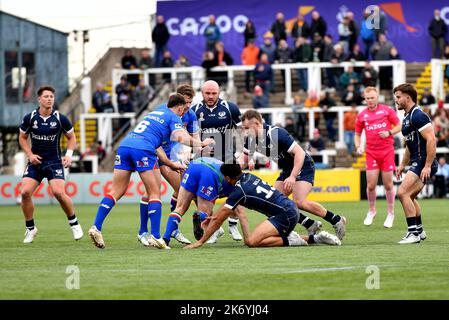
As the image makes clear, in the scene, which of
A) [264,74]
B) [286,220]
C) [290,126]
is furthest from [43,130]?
[264,74]

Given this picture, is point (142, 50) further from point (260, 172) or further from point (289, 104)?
point (260, 172)

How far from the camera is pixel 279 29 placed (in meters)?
38.7

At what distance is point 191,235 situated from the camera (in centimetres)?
1906

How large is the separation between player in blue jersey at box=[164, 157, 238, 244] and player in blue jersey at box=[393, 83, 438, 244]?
2.60 metres

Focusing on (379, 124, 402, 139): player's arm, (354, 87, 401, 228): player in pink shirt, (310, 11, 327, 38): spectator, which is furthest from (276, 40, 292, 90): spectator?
(379, 124, 402, 139): player's arm

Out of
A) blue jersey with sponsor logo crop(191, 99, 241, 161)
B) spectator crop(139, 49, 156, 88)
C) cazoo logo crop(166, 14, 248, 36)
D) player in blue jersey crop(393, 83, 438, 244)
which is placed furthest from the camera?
cazoo logo crop(166, 14, 248, 36)

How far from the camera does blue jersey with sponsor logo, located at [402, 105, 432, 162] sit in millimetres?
16156

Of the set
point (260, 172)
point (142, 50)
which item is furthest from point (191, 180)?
point (142, 50)

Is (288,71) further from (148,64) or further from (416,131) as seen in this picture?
(416,131)

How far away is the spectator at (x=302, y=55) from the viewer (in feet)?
124

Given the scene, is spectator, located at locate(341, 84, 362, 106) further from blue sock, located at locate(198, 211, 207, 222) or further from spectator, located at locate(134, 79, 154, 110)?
blue sock, located at locate(198, 211, 207, 222)

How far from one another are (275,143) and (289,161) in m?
0.66

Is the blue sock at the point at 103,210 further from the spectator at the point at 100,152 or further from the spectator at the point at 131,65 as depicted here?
the spectator at the point at 131,65

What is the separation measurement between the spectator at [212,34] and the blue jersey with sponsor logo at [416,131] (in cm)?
2344
